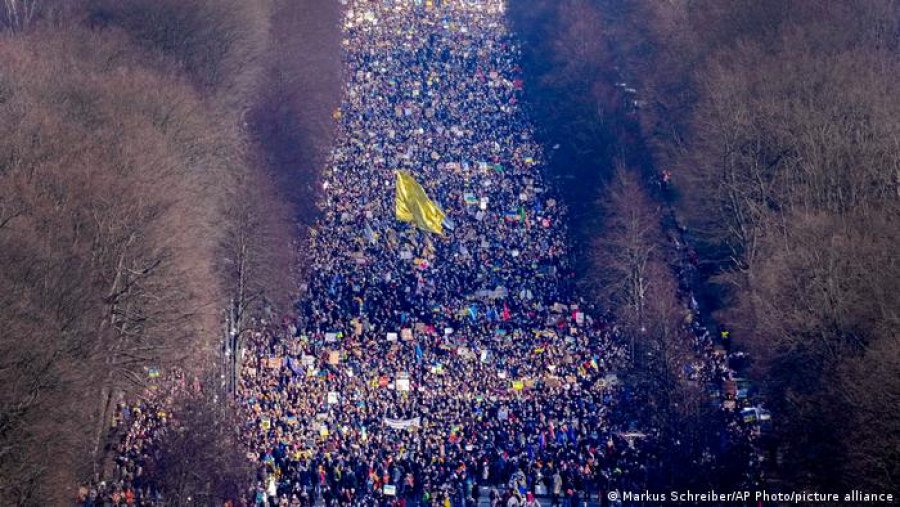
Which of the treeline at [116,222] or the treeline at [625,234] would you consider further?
the treeline at [625,234]

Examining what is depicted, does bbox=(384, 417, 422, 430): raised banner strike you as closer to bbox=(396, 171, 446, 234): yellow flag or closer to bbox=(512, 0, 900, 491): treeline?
bbox=(512, 0, 900, 491): treeline

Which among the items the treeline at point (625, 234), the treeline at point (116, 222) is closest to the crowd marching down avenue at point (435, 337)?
the treeline at point (625, 234)

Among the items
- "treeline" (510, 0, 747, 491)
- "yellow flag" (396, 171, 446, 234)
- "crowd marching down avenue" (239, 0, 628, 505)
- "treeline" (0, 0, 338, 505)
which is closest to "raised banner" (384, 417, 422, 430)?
"crowd marching down avenue" (239, 0, 628, 505)

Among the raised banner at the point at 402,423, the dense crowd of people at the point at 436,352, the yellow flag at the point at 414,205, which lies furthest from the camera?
the yellow flag at the point at 414,205

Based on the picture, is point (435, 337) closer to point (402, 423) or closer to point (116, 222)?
point (402, 423)

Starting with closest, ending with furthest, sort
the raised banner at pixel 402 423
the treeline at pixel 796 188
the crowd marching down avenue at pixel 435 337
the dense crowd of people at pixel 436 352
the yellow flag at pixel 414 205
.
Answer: the treeline at pixel 796 188 < the dense crowd of people at pixel 436 352 < the crowd marching down avenue at pixel 435 337 < the raised banner at pixel 402 423 < the yellow flag at pixel 414 205

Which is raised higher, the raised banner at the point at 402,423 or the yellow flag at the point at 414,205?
the yellow flag at the point at 414,205

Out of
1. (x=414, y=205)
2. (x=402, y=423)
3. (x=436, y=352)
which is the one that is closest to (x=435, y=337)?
(x=436, y=352)

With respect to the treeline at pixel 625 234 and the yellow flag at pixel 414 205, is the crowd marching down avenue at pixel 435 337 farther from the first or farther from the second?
the treeline at pixel 625 234
